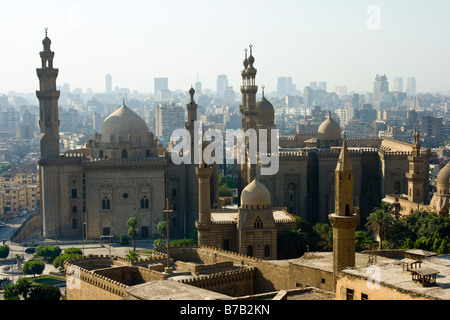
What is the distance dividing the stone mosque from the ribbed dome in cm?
6

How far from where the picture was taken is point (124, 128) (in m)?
48.1

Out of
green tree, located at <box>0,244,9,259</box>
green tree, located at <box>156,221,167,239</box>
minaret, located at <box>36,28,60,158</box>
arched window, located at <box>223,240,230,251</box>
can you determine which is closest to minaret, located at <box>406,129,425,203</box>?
arched window, located at <box>223,240,230,251</box>

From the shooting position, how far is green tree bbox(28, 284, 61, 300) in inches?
1283

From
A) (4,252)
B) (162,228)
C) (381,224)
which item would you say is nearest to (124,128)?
(162,228)

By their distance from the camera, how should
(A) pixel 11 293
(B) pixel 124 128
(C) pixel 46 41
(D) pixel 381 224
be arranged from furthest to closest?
(C) pixel 46 41 < (B) pixel 124 128 < (D) pixel 381 224 < (A) pixel 11 293

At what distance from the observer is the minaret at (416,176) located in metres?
40.1

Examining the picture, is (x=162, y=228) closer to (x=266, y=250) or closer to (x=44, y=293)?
(x=266, y=250)

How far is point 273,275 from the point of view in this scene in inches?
1118

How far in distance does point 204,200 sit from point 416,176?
39.8ft

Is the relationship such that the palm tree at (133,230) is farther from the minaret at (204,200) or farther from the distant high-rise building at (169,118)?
the distant high-rise building at (169,118)

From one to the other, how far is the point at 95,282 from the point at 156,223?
19.5 meters

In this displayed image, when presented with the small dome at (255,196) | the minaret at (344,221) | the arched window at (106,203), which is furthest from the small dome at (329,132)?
the minaret at (344,221)

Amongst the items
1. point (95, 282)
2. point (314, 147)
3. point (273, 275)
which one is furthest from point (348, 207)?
point (314, 147)

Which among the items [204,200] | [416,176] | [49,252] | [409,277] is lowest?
[49,252]
